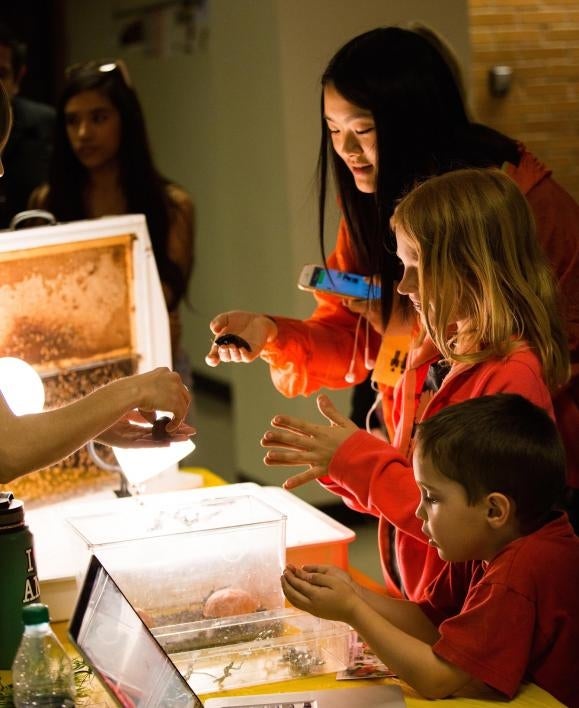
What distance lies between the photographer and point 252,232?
480 cm

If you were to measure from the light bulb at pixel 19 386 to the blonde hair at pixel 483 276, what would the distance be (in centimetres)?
81

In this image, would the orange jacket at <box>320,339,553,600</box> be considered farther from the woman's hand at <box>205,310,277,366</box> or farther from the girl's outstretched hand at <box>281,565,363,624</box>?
the woman's hand at <box>205,310,277,366</box>

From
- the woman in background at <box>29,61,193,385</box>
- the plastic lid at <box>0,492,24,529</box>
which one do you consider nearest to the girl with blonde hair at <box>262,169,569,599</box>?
the plastic lid at <box>0,492,24,529</box>

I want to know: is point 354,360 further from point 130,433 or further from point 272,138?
point 272,138

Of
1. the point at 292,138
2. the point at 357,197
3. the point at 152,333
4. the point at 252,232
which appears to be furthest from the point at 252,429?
the point at 357,197

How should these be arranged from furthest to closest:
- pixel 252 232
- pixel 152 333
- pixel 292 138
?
pixel 252 232, pixel 292 138, pixel 152 333

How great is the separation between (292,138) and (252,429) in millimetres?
1344

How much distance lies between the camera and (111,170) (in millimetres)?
3715

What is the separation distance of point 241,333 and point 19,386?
463 mm

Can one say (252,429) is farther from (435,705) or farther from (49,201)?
(435,705)

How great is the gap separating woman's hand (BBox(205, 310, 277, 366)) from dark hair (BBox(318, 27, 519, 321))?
0.33m

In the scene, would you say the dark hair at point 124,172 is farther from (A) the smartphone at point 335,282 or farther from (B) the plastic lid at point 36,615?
(B) the plastic lid at point 36,615

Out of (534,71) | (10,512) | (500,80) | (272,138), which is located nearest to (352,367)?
(10,512)

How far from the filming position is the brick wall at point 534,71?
5.74 metres
